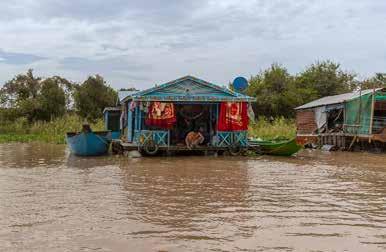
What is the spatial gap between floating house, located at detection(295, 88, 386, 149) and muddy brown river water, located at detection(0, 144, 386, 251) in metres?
7.78

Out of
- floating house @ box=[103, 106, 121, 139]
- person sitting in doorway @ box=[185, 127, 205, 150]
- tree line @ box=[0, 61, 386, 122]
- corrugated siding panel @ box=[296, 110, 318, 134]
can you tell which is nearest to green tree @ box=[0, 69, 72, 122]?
tree line @ box=[0, 61, 386, 122]

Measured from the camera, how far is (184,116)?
58.2 ft

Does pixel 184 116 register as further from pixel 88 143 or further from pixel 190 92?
pixel 88 143

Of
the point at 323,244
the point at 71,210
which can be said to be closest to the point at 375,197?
the point at 323,244

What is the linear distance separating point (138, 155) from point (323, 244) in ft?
37.8

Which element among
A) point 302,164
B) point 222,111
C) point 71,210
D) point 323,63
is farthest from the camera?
point 323,63

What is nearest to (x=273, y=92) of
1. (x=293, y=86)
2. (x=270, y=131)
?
(x=293, y=86)

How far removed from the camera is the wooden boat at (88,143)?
55.5ft

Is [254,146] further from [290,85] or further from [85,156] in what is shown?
[290,85]

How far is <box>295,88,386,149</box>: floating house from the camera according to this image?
2009cm

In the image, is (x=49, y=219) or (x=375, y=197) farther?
(x=375, y=197)

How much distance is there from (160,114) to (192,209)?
31.0ft

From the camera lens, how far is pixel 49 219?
647 cm

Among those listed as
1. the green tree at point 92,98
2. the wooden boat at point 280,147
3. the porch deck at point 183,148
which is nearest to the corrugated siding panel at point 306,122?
the wooden boat at point 280,147
